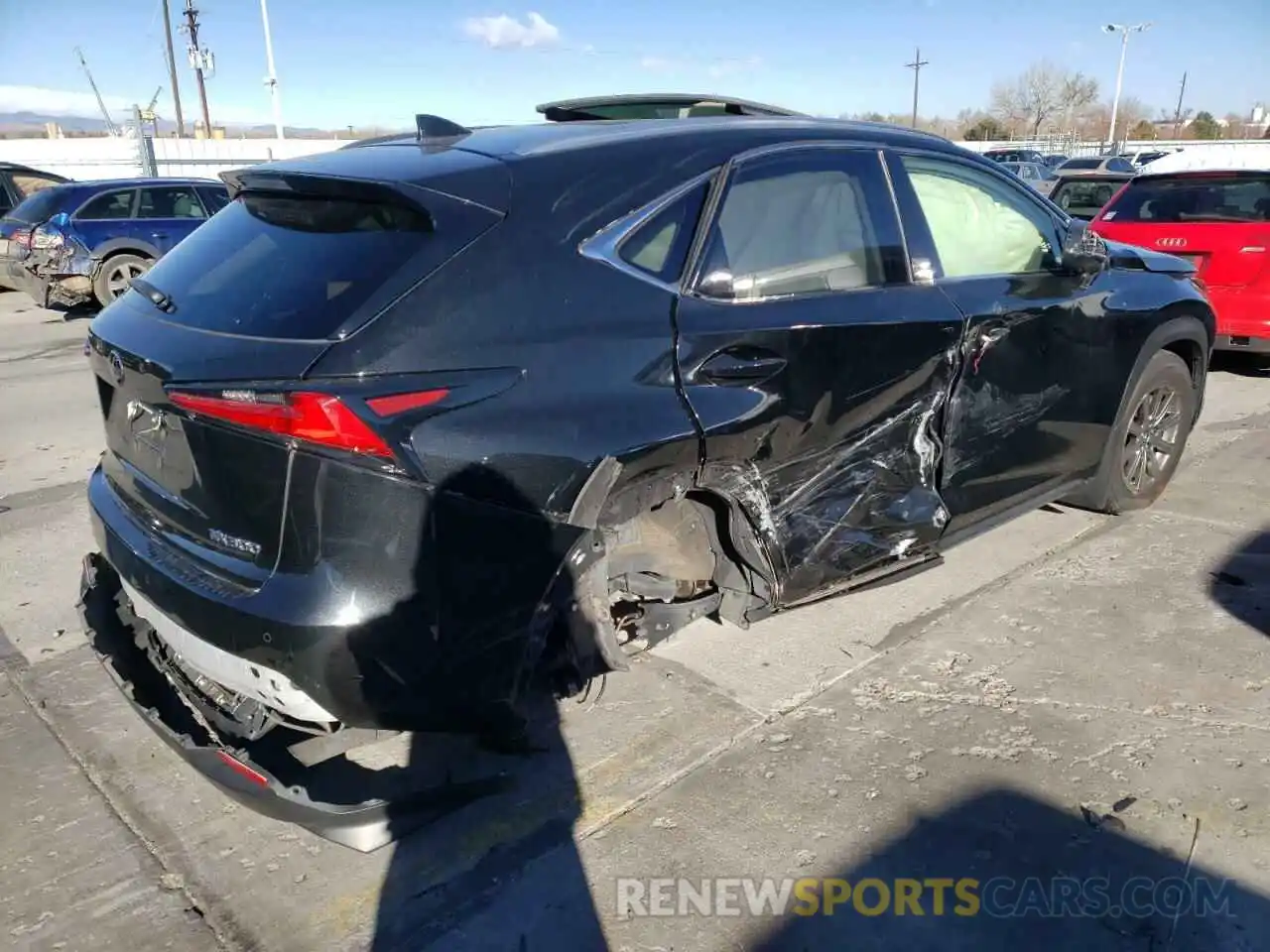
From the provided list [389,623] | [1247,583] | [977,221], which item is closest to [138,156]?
[977,221]

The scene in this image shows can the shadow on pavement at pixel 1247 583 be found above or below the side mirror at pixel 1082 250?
below

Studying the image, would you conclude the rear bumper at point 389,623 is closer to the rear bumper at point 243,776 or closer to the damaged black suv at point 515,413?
the damaged black suv at point 515,413

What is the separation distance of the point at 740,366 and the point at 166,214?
462 inches

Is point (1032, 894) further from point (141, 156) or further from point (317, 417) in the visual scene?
point (141, 156)

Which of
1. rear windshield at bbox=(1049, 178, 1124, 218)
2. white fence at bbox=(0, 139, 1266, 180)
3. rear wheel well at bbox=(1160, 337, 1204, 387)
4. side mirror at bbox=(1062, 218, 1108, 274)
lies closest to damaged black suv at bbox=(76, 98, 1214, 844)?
side mirror at bbox=(1062, 218, 1108, 274)

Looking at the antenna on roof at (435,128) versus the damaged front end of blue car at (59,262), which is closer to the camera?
the antenna on roof at (435,128)

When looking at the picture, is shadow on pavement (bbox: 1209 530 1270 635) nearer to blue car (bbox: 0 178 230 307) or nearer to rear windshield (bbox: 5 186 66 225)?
blue car (bbox: 0 178 230 307)

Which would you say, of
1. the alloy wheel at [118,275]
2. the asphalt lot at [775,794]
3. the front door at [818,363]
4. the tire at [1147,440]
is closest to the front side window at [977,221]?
the front door at [818,363]

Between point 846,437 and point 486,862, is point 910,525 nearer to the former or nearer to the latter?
point 846,437

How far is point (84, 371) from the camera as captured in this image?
8750 mm

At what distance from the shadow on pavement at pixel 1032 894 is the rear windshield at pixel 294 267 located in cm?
187

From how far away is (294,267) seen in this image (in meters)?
2.55

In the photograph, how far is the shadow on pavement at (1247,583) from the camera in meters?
3.96

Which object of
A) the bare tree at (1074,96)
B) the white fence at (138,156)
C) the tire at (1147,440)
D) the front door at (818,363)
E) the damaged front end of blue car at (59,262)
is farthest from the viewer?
the bare tree at (1074,96)
